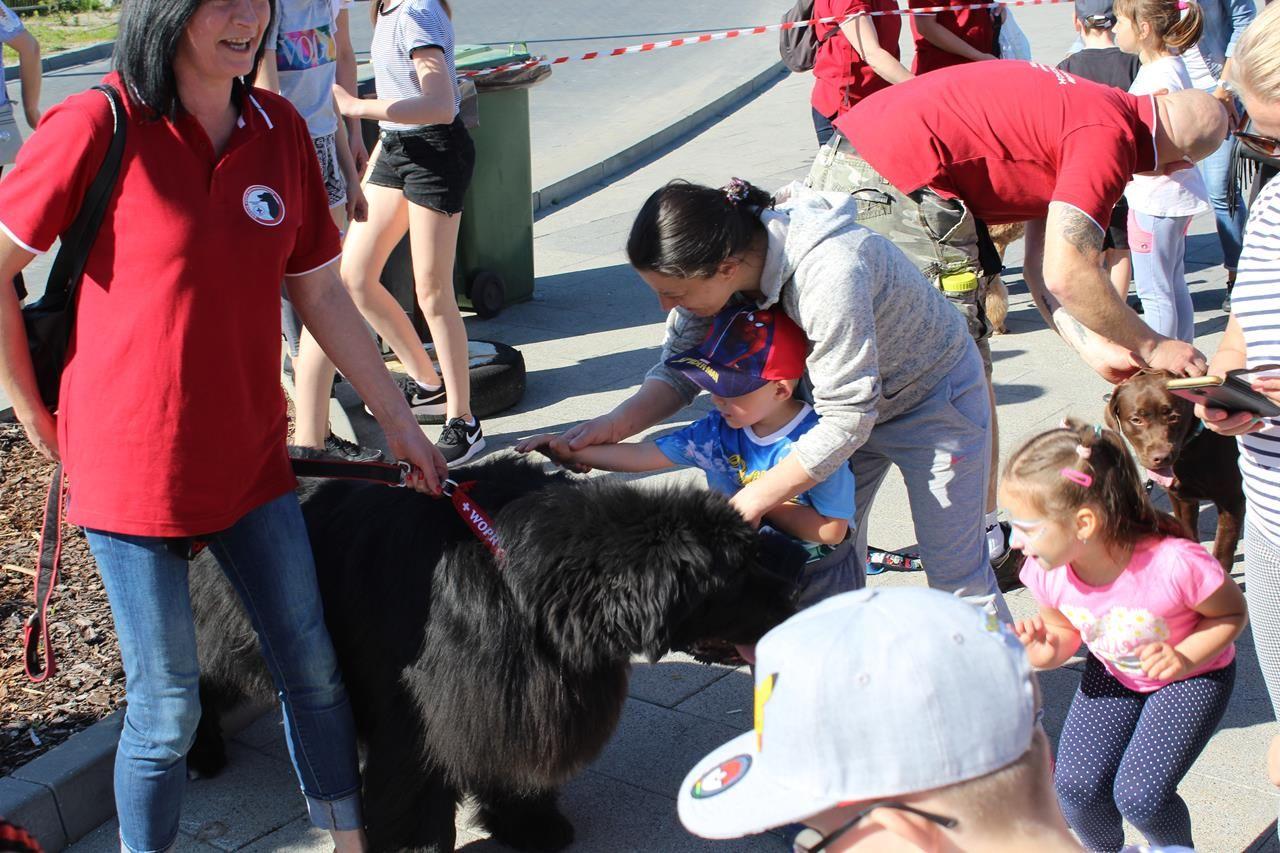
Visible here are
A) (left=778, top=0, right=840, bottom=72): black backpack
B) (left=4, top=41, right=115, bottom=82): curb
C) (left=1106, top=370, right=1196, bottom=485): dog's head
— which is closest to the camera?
(left=1106, top=370, right=1196, bottom=485): dog's head

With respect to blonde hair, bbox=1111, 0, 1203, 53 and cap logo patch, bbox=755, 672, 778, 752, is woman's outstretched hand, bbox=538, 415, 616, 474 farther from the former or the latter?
blonde hair, bbox=1111, 0, 1203, 53

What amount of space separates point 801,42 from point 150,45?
15.5ft

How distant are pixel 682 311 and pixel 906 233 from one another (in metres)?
1.12

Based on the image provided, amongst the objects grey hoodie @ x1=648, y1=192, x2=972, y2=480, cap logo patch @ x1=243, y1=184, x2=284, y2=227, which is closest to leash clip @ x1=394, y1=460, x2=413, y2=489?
cap logo patch @ x1=243, y1=184, x2=284, y2=227

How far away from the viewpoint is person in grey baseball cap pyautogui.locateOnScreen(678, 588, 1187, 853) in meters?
1.26

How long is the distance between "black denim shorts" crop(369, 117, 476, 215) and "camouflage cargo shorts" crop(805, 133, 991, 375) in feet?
6.48

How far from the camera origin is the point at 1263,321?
2.39 m

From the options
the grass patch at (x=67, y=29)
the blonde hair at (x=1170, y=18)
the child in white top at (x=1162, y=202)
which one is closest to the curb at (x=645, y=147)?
the child in white top at (x=1162, y=202)

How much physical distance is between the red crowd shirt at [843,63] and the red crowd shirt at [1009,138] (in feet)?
8.47

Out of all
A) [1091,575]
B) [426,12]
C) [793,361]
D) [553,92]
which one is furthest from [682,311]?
[553,92]

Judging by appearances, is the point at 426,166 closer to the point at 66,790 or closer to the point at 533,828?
the point at 66,790

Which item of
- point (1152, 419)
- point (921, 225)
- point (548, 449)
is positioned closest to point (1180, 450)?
point (1152, 419)

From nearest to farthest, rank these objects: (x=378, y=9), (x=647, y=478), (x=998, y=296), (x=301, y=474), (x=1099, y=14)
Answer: (x=301, y=474)
(x=647, y=478)
(x=378, y=9)
(x=1099, y=14)
(x=998, y=296)

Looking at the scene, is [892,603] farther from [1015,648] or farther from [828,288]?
[828,288]
